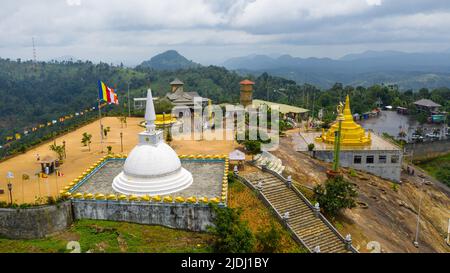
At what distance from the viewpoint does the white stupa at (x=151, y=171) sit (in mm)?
23391

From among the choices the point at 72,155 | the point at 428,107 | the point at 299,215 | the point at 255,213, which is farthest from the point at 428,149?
the point at 72,155

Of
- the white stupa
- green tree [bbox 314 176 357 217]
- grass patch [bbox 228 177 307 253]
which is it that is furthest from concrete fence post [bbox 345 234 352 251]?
the white stupa

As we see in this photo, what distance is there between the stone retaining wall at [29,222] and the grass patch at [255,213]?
1070 cm

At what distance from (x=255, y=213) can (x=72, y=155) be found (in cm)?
1885

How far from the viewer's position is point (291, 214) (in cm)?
2480

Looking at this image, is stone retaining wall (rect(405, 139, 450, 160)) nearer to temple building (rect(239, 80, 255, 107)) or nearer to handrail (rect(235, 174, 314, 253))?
temple building (rect(239, 80, 255, 107))

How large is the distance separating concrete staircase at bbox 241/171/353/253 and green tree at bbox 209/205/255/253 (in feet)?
15.0

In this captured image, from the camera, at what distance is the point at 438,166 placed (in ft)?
180

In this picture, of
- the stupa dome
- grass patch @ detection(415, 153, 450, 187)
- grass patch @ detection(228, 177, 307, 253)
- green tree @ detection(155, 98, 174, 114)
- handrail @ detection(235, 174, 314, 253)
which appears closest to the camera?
grass patch @ detection(228, 177, 307, 253)

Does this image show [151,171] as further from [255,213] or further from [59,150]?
[59,150]

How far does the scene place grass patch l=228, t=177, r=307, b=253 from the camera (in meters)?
22.3

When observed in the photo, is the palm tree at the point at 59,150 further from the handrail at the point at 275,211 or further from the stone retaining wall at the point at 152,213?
the handrail at the point at 275,211

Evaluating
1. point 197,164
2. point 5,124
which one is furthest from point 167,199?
point 5,124

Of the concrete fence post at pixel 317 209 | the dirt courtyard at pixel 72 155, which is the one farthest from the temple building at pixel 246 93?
the concrete fence post at pixel 317 209
